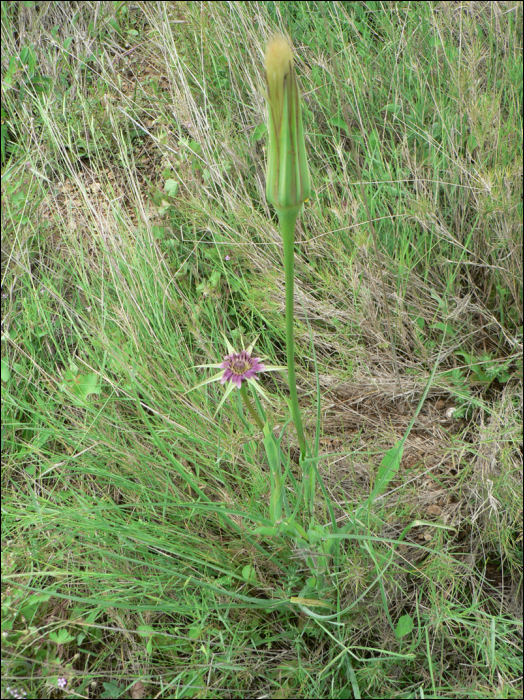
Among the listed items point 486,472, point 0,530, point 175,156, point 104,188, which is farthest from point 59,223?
point 486,472

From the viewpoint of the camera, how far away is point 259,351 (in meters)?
2.16

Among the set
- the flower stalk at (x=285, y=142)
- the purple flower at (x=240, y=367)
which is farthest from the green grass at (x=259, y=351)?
the flower stalk at (x=285, y=142)

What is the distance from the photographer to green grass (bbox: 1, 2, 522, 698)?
156cm

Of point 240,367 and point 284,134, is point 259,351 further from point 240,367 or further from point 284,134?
point 284,134

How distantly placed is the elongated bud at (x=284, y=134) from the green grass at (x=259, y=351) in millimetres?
657

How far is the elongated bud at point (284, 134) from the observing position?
0.87 m

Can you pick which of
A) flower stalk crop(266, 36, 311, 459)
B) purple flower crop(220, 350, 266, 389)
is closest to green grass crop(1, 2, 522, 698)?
purple flower crop(220, 350, 266, 389)

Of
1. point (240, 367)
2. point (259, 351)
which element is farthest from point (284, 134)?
point (259, 351)

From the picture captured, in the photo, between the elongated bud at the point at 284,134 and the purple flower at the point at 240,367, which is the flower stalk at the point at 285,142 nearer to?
the elongated bud at the point at 284,134

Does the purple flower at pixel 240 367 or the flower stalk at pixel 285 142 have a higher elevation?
the flower stalk at pixel 285 142

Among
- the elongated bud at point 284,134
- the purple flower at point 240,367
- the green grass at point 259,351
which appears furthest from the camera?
the green grass at point 259,351

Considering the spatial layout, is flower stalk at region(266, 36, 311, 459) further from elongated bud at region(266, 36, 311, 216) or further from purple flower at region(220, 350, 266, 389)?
purple flower at region(220, 350, 266, 389)

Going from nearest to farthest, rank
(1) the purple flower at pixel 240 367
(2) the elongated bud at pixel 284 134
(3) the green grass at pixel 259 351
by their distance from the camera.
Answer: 1. (2) the elongated bud at pixel 284 134
2. (1) the purple flower at pixel 240 367
3. (3) the green grass at pixel 259 351

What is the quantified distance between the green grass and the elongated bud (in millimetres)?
657
